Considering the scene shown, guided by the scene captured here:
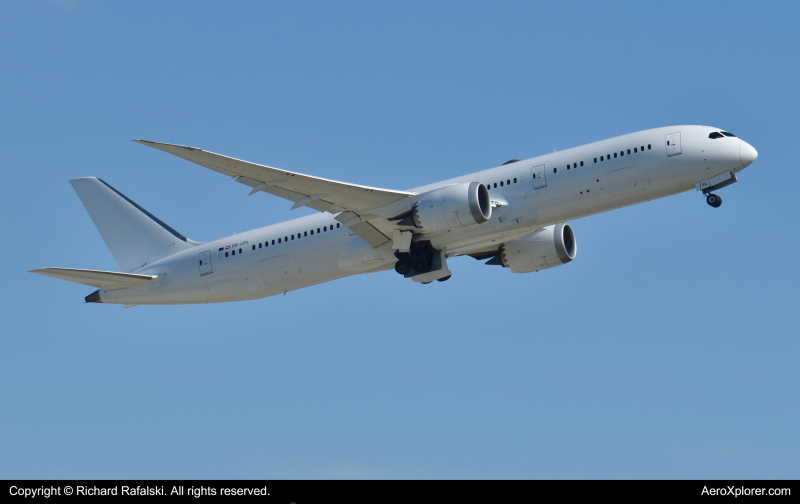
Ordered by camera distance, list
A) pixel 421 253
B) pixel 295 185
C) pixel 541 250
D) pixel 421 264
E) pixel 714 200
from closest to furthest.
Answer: pixel 714 200
pixel 295 185
pixel 421 253
pixel 421 264
pixel 541 250

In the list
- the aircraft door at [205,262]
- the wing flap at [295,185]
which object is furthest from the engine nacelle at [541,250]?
the aircraft door at [205,262]

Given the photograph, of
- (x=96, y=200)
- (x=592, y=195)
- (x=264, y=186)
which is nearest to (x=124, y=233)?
(x=96, y=200)

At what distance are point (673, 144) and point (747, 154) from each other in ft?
8.82

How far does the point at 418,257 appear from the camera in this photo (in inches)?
1422

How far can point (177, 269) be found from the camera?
132 feet

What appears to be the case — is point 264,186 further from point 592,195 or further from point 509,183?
point 592,195

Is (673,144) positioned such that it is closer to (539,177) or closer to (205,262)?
(539,177)

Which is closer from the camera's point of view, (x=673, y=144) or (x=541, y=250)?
(x=673, y=144)

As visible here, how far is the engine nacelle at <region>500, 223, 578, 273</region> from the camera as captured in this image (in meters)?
40.0

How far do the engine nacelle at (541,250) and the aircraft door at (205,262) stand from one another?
13184 millimetres

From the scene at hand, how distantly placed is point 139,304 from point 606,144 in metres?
21.9

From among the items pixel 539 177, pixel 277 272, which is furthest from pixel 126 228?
pixel 539 177

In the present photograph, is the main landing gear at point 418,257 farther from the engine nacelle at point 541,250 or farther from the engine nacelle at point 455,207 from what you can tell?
the engine nacelle at point 541,250

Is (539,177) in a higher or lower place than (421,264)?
higher
